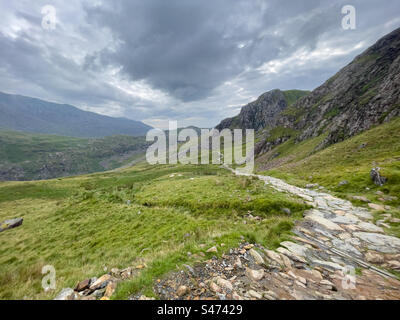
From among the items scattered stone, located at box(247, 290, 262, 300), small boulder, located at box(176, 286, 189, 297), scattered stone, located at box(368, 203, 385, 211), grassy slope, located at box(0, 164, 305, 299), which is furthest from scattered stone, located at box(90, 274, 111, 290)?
scattered stone, located at box(368, 203, 385, 211)

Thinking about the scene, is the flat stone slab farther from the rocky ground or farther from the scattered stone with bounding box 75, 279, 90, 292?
the scattered stone with bounding box 75, 279, 90, 292

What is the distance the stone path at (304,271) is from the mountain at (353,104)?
63556 millimetres

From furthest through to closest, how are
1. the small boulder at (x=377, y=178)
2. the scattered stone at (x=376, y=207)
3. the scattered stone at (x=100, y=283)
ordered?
the small boulder at (x=377, y=178)
the scattered stone at (x=376, y=207)
the scattered stone at (x=100, y=283)

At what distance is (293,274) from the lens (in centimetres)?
545

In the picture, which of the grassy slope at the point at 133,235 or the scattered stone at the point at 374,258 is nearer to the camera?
the scattered stone at the point at 374,258

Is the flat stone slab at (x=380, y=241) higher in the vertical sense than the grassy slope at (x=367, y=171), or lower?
lower

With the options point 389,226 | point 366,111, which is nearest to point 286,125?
point 366,111

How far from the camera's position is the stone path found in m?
4.71

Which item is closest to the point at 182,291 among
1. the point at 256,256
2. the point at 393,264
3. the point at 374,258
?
the point at 256,256

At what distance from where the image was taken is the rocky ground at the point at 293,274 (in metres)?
4.71

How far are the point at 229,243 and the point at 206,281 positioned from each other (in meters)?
2.54

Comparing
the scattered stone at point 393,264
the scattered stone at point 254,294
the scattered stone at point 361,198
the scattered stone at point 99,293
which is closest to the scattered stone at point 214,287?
the scattered stone at point 254,294

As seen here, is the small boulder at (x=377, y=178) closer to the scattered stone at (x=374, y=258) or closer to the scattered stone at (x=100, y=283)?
the scattered stone at (x=374, y=258)
